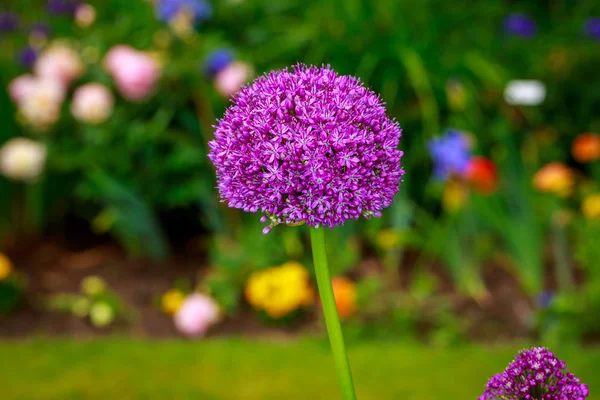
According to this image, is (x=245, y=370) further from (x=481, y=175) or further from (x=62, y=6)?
(x=62, y=6)

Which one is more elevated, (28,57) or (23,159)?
(28,57)

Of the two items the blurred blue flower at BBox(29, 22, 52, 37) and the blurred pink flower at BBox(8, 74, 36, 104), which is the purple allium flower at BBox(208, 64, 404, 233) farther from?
the blurred blue flower at BBox(29, 22, 52, 37)

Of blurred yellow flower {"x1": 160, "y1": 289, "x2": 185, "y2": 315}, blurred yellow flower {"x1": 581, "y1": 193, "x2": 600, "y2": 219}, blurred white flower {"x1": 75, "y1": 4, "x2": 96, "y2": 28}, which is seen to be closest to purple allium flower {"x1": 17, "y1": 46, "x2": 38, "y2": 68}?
blurred white flower {"x1": 75, "y1": 4, "x2": 96, "y2": 28}

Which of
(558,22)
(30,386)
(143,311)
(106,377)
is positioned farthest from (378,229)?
(558,22)

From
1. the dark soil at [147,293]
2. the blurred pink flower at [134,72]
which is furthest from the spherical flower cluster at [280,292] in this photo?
the blurred pink flower at [134,72]

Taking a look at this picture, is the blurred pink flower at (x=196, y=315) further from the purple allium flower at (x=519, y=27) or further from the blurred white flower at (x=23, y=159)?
the purple allium flower at (x=519, y=27)

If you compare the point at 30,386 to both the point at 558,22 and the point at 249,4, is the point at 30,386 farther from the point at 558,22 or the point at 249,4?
the point at 558,22

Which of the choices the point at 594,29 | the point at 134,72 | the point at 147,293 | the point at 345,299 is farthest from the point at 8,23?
the point at 594,29
